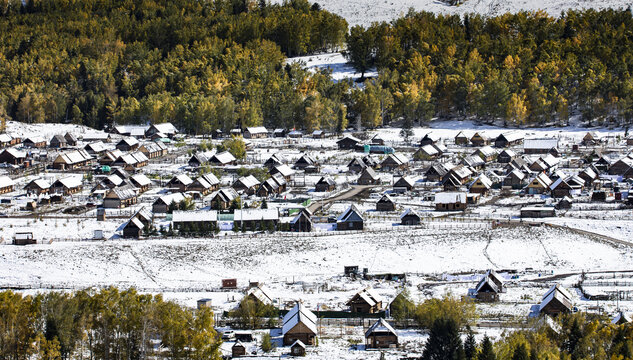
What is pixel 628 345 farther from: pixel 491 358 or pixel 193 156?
pixel 193 156

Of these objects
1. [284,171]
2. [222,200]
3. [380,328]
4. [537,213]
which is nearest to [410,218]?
[537,213]

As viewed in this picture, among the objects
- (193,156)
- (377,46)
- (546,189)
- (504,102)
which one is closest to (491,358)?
(546,189)

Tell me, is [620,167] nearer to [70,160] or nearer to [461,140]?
[461,140]

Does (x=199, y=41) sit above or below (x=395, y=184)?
above

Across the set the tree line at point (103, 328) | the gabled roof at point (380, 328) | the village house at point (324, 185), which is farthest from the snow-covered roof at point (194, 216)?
the gabled roof at point (380, 328)

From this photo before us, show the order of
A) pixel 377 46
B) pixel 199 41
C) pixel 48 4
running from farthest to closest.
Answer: pixel 48 4 < pixel 199 41 < pixel 377 46

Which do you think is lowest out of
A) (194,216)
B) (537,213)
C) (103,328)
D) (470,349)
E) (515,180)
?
(537,213)

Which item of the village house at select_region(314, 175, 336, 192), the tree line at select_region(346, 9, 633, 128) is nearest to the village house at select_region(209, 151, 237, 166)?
the village house at select_region(314, 175, 336, 192)
